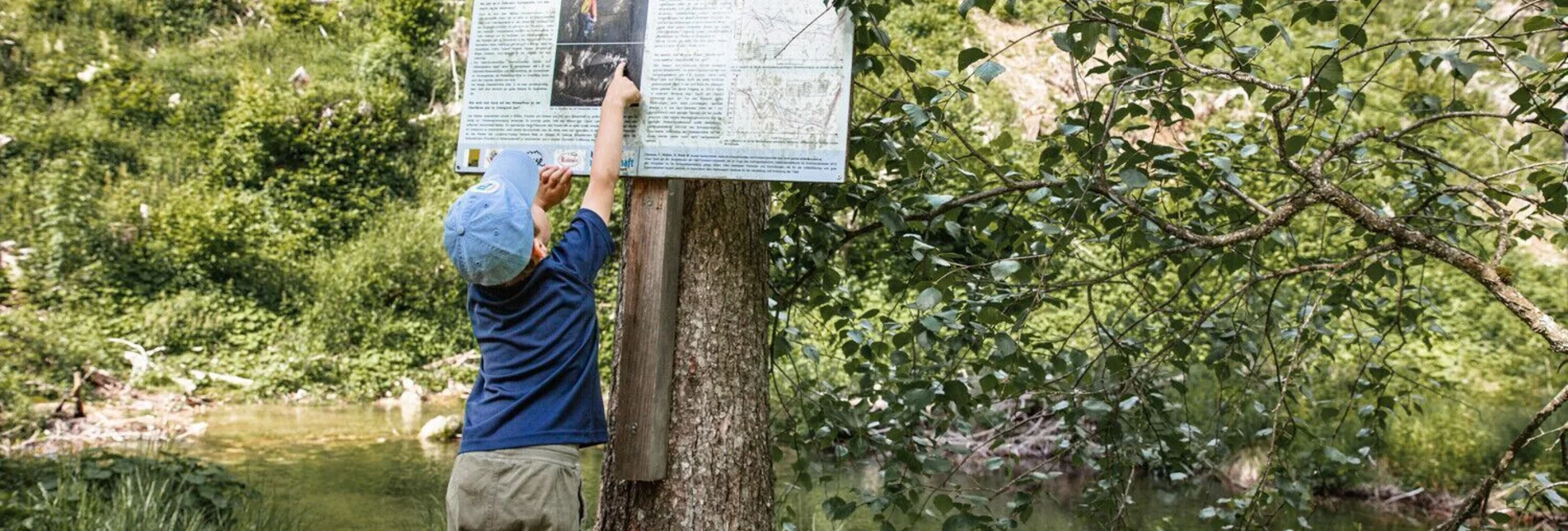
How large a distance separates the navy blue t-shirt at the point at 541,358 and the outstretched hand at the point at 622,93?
28cm

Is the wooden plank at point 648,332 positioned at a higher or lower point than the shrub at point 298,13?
lower

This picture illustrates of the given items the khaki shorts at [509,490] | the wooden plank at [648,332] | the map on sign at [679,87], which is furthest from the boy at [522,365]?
the map on sign at [679,87]

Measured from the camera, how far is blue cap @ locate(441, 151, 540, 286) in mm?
1954

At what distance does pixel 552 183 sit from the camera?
2.29 metres

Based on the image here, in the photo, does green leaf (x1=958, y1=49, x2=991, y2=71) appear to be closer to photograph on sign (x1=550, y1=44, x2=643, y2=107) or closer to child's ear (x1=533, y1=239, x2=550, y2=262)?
photograph on sign (x1=550, y1=44, x2=643, y2=107)

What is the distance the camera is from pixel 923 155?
231 cm

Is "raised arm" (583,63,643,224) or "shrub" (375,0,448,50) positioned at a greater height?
"shrub" (375,0,448,50)

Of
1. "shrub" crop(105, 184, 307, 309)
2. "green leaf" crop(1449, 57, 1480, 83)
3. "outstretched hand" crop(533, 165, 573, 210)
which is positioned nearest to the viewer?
"green leaf" crop(1449, 57, 1480, 83)

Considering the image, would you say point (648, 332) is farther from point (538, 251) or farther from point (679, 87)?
point (679, 87)

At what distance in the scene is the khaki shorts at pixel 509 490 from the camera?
1991 mm

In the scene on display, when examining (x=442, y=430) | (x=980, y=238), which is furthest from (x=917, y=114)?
(x=442, y=430)

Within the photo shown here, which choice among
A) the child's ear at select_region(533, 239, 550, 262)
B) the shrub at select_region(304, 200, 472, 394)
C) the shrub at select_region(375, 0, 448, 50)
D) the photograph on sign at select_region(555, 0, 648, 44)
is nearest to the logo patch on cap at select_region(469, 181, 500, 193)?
the child's ear at select_region(533, 239, 550, 262)

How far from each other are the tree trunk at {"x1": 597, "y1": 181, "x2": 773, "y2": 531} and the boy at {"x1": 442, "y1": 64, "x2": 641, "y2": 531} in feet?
0.80

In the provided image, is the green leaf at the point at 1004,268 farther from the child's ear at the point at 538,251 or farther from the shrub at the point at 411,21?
the shrub at the point at 411,21
